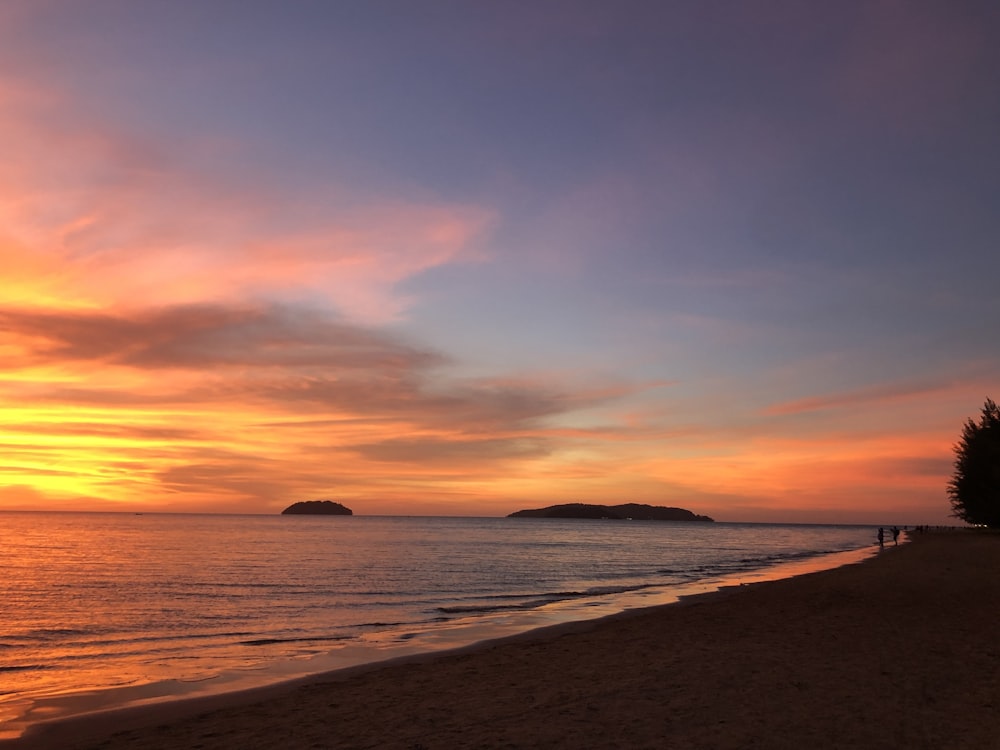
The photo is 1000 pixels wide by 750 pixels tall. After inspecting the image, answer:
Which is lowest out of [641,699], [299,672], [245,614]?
[245,614]

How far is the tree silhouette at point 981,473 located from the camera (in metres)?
88.7

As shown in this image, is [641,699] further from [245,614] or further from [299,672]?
[245,614]

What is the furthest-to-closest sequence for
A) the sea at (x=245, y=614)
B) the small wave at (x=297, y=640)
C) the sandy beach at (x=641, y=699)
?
the small wave at (x=297, y=640)
the sea at (x=245, y=614)
the sandy beach at (x=641, y=699)

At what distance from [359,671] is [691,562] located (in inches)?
2257

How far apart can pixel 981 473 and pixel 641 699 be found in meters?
102

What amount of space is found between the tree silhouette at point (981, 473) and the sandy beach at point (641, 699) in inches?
3248

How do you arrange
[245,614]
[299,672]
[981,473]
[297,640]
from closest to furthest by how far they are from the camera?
1. [299,672]
2. [297,640]
3. [245,614]
4. [981,473]

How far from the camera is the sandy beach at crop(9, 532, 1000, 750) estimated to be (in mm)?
10391

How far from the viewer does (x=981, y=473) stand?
9350 centimetres

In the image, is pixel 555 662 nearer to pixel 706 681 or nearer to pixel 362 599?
pixel 706 681

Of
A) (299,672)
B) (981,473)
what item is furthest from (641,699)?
(981,473)

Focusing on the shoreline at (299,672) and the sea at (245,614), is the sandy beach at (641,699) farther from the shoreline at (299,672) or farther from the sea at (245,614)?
the sea at (245,614)

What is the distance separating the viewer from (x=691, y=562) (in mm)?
68562

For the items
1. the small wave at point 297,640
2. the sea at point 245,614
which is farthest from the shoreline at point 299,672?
the small wave at point 297,640
